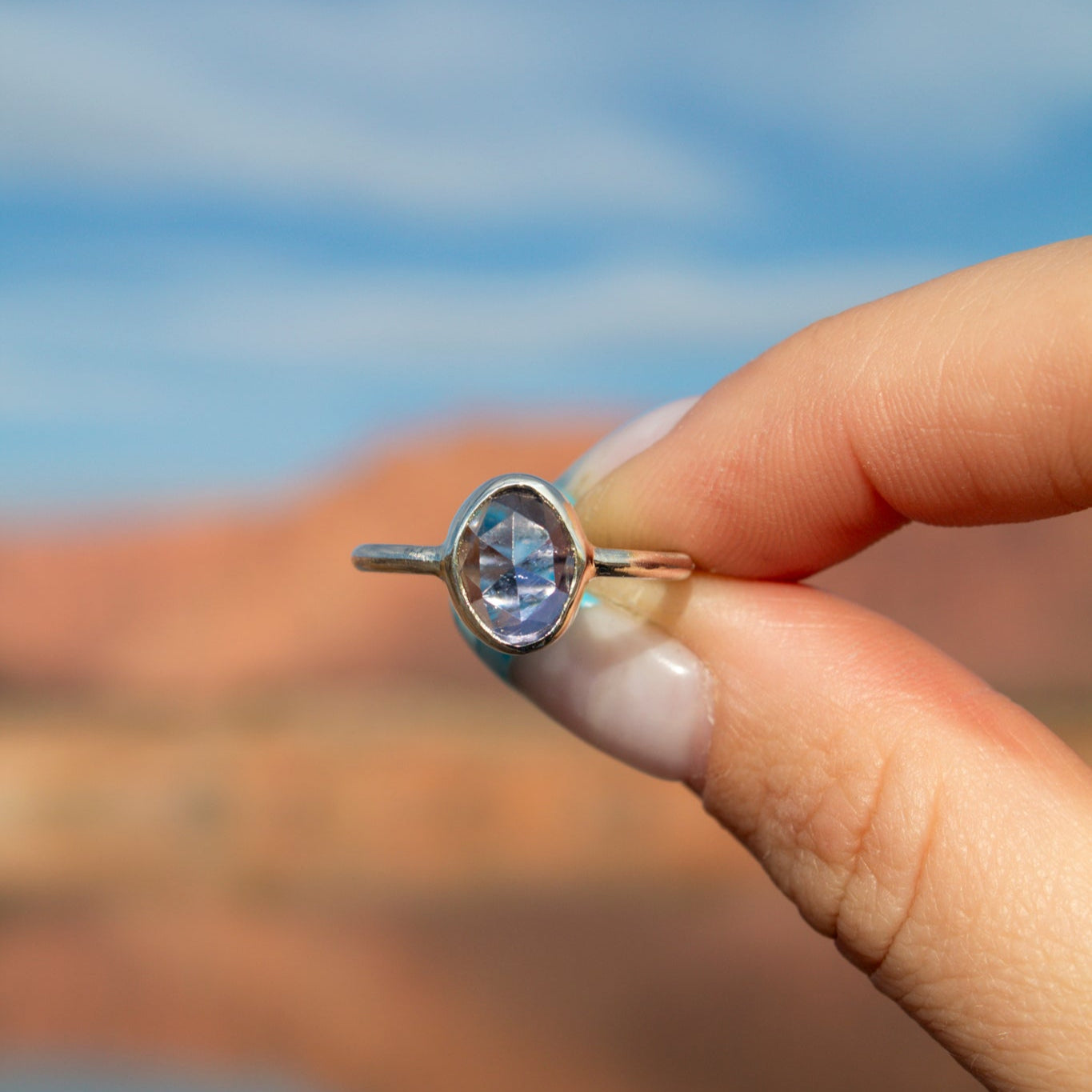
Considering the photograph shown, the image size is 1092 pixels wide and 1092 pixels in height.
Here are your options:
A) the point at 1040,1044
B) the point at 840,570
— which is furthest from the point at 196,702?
the point at 1040,1044

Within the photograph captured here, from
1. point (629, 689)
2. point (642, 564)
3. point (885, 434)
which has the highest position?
point (885, 434)

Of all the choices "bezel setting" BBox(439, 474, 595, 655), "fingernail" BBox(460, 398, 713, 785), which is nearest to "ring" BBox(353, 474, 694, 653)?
"bezel setting" BBox(439, 474, 595, 655)

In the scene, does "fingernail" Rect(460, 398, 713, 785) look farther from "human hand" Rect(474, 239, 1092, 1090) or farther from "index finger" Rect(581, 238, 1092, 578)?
"index finger" Rect(581, 238, 1092, 578)

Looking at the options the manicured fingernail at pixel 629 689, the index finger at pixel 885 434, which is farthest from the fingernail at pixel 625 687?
the index finger at pixel 885 434

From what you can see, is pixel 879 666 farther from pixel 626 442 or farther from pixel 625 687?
pixel 626 442

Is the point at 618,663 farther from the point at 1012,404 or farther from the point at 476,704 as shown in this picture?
the point at 476,704

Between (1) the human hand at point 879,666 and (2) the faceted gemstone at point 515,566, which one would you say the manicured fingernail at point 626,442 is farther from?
(2) the faceted gemstone at point 515,566

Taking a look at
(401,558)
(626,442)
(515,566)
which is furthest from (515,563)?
(626,442)

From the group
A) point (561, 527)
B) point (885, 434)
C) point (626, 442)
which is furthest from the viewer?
point (626, 442)
